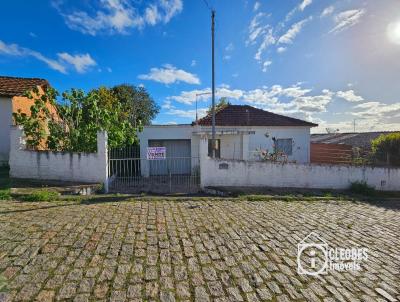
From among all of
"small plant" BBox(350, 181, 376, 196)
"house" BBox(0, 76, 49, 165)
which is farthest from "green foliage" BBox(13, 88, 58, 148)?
"small plant" BBox(350, 181, 376, 196)

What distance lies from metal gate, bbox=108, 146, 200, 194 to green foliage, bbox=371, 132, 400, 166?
34.7ft

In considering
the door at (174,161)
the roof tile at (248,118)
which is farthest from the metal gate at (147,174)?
the roof tile at (248,118)

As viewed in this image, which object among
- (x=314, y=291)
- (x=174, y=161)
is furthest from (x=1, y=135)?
(x=314, y=291)

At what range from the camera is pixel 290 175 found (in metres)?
9.69

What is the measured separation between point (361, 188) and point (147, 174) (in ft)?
34.6

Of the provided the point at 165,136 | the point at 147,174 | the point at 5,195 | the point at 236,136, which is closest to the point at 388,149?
the point at 236,136

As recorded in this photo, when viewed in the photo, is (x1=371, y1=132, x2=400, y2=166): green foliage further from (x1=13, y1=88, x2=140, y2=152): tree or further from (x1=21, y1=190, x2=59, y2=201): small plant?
(x1=21, y1=190, x2=59, y2=201): small plant

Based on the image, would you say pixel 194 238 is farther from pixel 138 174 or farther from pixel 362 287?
pixel 138 174

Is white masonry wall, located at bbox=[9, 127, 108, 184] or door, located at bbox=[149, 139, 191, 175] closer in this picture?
white masonry wall, located at bbox=[9, 127, 108, 184]

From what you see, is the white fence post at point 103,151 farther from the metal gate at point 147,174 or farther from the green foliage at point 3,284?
the green foliage at point 3,284

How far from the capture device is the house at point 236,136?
44.3 ft

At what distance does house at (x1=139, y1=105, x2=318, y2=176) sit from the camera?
13500mm

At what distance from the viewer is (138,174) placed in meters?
12.6

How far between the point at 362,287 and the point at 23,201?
7.77m
